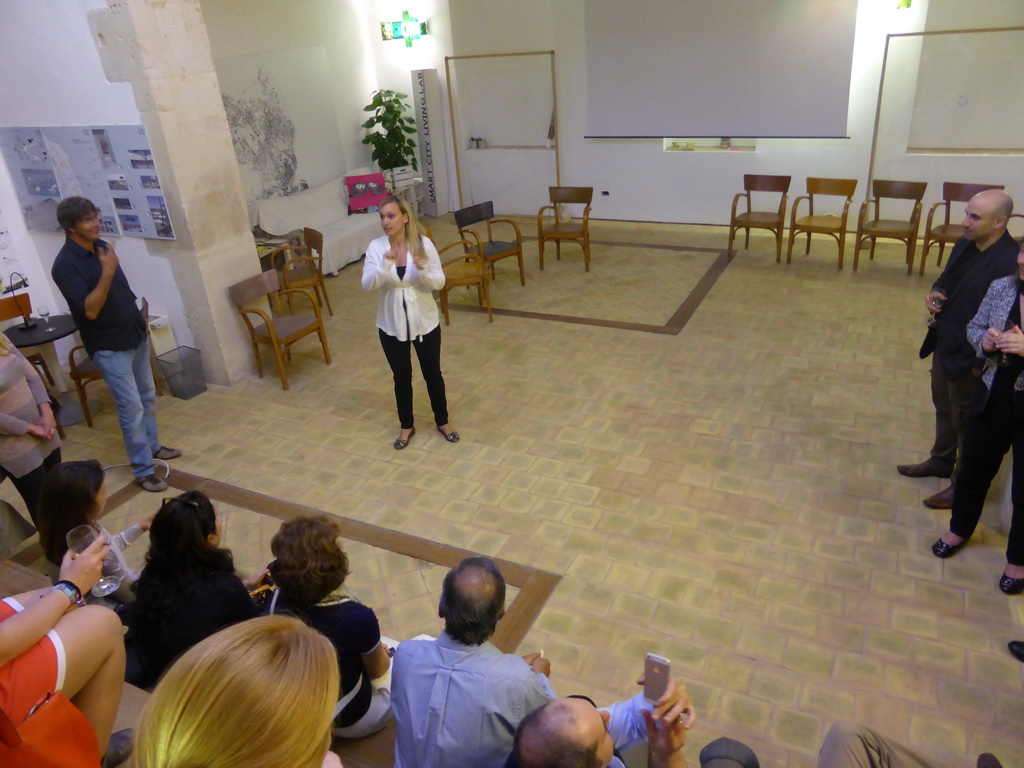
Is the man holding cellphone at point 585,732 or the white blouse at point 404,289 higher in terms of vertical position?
the white blouse at point 404,289

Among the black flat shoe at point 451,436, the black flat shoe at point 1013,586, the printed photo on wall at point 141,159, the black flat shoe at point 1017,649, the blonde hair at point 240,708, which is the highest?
the printed photo on wall at point 141,159

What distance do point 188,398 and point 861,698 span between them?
5191 mm

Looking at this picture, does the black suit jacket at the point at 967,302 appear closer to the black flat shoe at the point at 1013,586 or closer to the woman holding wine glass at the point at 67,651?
the black flat shoe at the point at 1013,586

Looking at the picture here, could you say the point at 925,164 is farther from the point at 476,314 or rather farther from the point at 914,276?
the point at 476,314

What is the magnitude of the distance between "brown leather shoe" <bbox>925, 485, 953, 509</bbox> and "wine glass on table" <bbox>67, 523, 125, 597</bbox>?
403 centimetres

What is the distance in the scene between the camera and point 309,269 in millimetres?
7590

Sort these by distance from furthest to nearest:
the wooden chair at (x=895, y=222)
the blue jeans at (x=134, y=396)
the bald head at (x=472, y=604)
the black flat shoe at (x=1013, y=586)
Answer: the wooden chair at (x=895, y=222)
the blue jeans at (x=134, y=396)
the black flat shoe at (x=1013, y=586)
the bald head at (x=472, y=604)

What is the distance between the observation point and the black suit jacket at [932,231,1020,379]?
367 cm

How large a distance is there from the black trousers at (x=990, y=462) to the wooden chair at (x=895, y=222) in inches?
170

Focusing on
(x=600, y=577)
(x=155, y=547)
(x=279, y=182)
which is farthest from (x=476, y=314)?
(x=155, y=547)

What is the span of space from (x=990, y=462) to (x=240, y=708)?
361cm

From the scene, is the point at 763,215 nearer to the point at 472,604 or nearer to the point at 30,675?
the point at 472,604

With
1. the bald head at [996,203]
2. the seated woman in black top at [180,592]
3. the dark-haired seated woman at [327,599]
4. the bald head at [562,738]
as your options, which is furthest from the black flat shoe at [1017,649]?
the seated woman in black top at [180,592]

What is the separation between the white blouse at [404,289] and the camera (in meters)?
4.56
